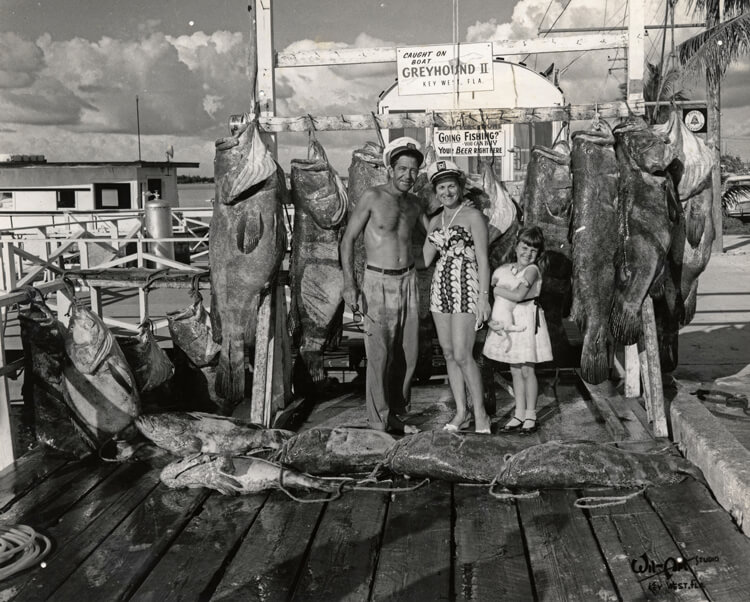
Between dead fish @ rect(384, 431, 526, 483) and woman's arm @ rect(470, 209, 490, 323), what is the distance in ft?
3.22

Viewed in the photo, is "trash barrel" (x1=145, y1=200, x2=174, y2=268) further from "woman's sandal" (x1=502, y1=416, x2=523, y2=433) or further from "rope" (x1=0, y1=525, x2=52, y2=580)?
"rope" (x1=0, y1=525, x2=52, y2=580)

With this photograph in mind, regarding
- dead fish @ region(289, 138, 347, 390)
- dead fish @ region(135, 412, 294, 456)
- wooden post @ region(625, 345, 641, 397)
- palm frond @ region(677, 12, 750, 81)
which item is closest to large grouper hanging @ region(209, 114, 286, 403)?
dead fish @ region(289, 138, 347, 390)

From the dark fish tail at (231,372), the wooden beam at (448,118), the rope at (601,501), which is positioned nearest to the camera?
the rope at (601,501)

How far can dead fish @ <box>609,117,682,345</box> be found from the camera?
226 inches

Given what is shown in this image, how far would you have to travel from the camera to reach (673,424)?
18.5 ft

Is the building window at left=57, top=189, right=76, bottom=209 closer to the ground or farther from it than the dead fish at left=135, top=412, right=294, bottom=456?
farther from it

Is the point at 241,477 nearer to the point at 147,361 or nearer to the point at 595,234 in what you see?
the point at 147,361

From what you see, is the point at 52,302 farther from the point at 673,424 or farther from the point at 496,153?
the point at 673,424

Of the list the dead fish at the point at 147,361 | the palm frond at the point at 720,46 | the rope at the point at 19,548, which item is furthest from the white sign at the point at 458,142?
the palm frond at the point at 720,46

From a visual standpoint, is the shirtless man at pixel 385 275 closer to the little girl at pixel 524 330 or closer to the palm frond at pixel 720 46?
the little girl at pixel 524 330

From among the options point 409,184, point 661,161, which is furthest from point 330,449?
point 661,161

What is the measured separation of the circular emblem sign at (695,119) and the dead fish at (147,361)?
12.9 metres

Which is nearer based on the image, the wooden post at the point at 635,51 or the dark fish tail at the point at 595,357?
the dark fish tail at the point at 595,357

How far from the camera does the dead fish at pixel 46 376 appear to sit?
19.3 ft
